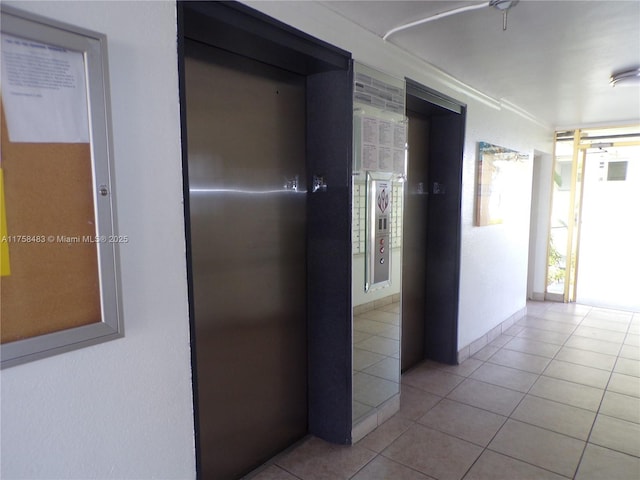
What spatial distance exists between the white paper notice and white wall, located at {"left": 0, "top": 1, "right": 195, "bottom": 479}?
111mm

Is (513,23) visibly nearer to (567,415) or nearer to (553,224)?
(567,415)

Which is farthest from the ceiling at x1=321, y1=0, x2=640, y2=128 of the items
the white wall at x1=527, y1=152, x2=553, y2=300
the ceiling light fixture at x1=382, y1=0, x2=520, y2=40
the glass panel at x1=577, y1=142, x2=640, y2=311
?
the glass panel at x1=577, y1=142, x2=640, y2=311

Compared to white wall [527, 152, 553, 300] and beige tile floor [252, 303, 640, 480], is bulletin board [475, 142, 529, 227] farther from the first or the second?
white wall [527, 152, 553, 300]

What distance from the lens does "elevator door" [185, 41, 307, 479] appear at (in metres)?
1.78

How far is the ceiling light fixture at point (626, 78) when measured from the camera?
2889 millimetres

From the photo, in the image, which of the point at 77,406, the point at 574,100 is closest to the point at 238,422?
the point at 77,406

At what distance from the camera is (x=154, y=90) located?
1.29 m

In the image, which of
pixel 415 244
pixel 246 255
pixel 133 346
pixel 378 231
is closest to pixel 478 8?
pixel 378 231

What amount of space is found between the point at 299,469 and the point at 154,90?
1918 millimetres

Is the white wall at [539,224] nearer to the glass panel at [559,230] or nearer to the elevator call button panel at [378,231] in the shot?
the glass panel at [559,230]

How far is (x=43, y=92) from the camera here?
40.1 inches

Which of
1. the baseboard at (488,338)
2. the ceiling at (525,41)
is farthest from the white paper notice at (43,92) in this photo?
the baseboard at (488,338)

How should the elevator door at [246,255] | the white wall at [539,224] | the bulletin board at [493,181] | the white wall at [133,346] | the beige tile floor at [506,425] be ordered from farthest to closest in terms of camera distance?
the white wall at [539,224] < the bulletin board at [493,181] < the beige tile floor at [506,425] < the elevator door at [246,255] < the white wall at [133,346]

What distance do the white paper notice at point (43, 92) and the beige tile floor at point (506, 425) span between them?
6.06ft
